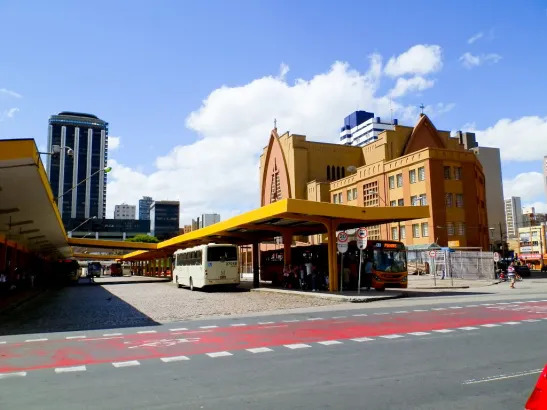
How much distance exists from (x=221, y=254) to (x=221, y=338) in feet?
60.7

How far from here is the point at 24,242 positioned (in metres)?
38.6

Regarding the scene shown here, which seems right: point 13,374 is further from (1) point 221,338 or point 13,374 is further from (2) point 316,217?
(2) point 316,217

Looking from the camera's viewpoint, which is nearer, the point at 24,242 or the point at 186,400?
the point at 186,400

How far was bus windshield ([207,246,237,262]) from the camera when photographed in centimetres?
2903

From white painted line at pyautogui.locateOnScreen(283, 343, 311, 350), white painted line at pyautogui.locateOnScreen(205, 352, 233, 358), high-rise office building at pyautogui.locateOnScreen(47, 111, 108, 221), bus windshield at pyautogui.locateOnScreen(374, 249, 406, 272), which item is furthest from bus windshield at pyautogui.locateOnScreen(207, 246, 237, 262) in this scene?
high-rise office building at pyautogui.locateOnScreen(47, 111, 108, 221)

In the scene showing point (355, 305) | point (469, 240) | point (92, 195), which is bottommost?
point (355, 305)

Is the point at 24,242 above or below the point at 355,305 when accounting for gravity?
above

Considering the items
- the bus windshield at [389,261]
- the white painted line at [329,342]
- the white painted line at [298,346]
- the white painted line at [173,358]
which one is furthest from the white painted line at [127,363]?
the bus windshield at [389,261]

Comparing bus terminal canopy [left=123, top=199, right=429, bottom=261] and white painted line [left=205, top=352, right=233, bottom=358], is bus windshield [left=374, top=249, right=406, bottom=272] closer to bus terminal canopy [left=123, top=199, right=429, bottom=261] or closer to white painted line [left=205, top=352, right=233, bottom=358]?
bus terminal canopy [left=123, top=199, right=429, bottom=261]

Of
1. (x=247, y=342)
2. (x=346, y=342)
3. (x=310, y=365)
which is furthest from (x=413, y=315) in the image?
(x=310, y=365)

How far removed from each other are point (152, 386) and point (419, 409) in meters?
3.57

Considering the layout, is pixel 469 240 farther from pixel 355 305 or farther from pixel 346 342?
pixel 346 342

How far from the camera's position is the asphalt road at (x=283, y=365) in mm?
5812

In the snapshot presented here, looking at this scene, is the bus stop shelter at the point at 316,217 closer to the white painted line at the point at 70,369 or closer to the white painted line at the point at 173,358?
the white painted line at the point at 173,358
